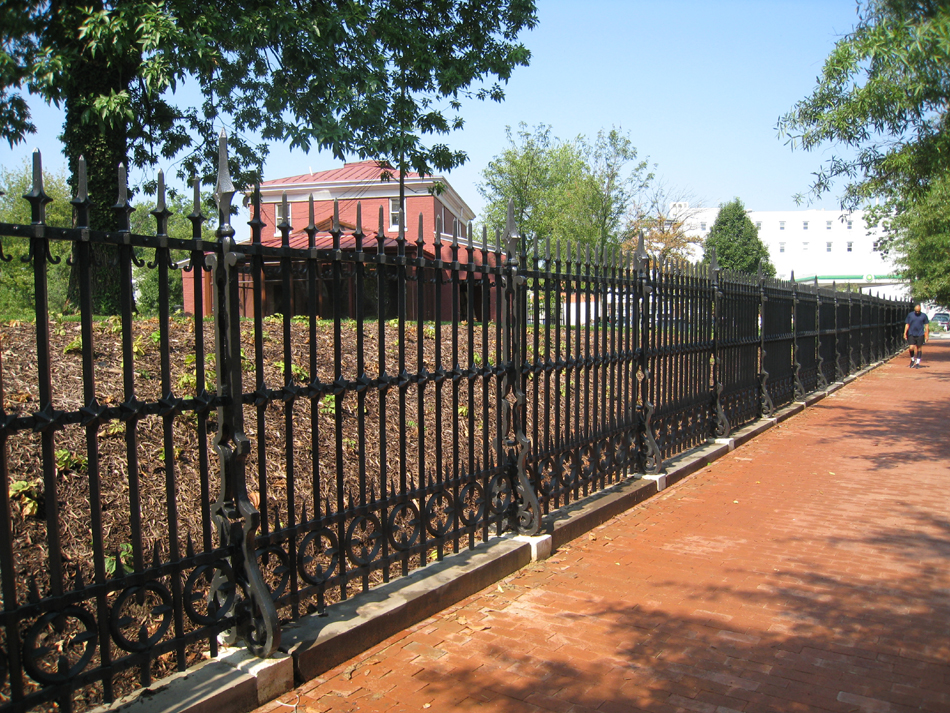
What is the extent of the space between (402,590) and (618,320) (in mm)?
3725

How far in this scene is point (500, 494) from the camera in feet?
17.0

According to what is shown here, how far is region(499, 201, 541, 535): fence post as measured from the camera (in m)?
5.22

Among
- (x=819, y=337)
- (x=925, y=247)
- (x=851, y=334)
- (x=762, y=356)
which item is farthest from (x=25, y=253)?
(x=925, y=247)

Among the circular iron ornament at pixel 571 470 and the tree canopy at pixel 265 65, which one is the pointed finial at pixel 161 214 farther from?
the tree canopy at pixel 265 65

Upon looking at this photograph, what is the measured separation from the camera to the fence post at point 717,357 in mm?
9133

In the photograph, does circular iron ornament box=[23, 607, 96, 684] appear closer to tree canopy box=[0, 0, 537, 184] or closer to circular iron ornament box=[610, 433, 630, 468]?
circular iron ornament box=[610, 433, 630, 468]

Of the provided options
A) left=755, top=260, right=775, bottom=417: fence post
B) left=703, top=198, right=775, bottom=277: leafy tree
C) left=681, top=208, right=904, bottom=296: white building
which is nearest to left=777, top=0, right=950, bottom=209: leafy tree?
left=755, top=260, right=775, bottom=417: fence post

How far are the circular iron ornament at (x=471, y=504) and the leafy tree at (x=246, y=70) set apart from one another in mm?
7294

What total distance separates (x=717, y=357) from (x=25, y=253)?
8139mm

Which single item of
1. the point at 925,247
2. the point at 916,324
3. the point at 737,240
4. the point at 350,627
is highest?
the point at 737,240

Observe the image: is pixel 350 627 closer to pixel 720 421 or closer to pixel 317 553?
pixel 317 553

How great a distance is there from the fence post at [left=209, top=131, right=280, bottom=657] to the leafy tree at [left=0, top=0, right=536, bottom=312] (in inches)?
297

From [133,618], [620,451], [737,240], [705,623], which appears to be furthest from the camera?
[737,240]

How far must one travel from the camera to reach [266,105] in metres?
13.8
